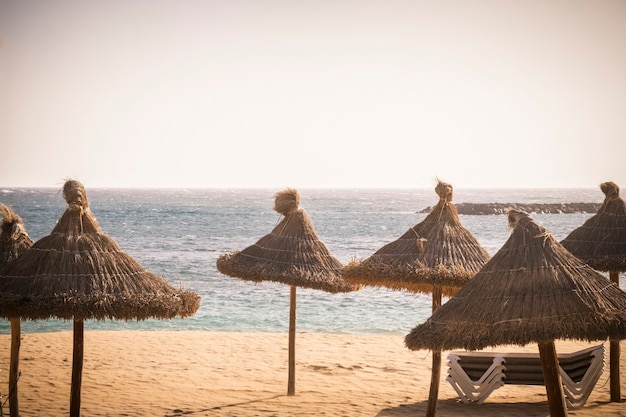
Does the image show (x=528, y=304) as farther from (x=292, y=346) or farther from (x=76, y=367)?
(x=292, y=346)

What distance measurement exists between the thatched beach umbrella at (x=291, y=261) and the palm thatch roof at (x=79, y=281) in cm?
337

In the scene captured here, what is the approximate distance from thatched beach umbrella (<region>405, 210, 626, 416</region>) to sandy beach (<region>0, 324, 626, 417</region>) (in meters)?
4.44

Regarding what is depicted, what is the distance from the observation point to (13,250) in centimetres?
909

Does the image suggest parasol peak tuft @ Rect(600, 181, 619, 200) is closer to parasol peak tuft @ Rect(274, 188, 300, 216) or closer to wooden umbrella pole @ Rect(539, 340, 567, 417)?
parasol peak tuft @ Rect(274, 188, 300, 216)

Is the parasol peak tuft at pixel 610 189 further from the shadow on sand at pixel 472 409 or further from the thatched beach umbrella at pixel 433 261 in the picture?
the shadow on sand at pixel 472 409

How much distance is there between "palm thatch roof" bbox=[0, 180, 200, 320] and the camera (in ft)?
23.5

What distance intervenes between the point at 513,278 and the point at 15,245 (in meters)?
6.55

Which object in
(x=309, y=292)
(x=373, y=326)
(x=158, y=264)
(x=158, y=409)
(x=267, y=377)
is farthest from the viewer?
(x=158, y=264)

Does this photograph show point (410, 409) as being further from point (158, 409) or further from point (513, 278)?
point (513, 278)

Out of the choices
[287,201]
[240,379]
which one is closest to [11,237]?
[287,201]

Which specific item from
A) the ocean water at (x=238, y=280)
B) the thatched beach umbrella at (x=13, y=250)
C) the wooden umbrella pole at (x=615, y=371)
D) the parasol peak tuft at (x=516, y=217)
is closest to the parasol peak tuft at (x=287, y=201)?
the ocean water at (x=238, y=280)

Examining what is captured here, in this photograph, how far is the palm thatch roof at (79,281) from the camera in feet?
23.5

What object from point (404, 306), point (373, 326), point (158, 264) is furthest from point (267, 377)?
point (158, 264)

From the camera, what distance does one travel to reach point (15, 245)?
918 cm
